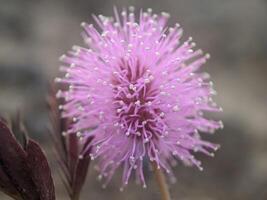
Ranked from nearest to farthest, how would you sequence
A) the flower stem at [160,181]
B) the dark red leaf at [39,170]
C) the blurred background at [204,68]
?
the dark red leaf at [39,170] → the flower stem at [160,181] → the blurred background at [204,68]

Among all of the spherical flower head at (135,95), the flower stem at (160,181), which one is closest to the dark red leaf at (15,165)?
the spherical flower head at (135,95)

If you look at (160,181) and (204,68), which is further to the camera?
(204,68)

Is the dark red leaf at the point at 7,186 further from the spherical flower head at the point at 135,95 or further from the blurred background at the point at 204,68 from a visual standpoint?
the blurred background at the point at 204,68

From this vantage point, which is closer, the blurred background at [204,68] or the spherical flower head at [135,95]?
the spherical flower head at [135,95]

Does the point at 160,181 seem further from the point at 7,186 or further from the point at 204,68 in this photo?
the point at 204,68

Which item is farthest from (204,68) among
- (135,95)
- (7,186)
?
(7,186)

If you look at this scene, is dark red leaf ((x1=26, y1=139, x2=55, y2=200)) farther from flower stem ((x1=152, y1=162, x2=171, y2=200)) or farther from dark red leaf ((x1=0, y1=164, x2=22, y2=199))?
flower stem ((x1=152, y1=162, x2=171, y2=200))

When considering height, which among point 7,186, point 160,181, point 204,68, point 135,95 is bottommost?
point 204,68
